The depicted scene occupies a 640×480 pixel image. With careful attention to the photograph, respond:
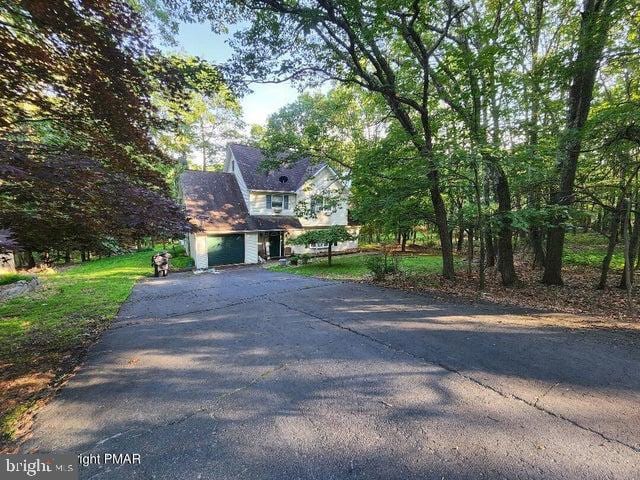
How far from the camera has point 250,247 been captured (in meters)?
18.6

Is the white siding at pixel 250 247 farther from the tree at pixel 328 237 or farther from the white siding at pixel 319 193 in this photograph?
the white siding at pixel 319 193

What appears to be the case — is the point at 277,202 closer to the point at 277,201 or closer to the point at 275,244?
the point at 277,201

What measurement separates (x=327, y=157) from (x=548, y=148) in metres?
7.14

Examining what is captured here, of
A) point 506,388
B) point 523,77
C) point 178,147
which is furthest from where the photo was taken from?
point 178,147

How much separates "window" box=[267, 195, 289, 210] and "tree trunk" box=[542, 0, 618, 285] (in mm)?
16180

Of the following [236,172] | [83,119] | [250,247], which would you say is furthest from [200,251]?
[83,119]

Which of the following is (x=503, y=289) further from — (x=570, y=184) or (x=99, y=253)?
(x=99, y=253)

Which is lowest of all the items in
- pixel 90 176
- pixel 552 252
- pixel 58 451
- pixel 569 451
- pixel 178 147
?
pixel 58 451

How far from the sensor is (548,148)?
7.27 meters

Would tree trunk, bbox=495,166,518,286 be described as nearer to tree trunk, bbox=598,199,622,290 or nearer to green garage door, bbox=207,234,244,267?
tree trunk, bbox=598,199,622,290

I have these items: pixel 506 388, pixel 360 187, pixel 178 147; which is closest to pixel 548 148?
pixel 360 187

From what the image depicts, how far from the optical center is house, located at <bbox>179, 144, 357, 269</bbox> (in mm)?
17344

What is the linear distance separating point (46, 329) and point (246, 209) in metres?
14.5

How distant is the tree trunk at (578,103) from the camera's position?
6238mm
